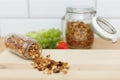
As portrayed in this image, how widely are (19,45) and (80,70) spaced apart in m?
0.21

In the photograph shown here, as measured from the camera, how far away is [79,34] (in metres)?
0.81

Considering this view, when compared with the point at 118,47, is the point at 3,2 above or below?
above

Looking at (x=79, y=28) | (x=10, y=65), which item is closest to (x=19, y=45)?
(x=10, y=65)

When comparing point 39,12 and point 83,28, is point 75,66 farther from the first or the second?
point 39,12

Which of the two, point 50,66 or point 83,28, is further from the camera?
point 83,28

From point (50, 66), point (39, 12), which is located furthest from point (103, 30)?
point (39, 12)

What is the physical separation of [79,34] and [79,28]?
0.07ft

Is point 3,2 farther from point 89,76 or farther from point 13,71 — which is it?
point 89,76

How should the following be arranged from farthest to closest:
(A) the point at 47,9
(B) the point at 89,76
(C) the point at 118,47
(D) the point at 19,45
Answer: (A) the point at 47,9
(C) the point at 118,47
(D) the point at 19,45
(B) the point at 89,76

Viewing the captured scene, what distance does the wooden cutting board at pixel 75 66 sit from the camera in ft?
2.13

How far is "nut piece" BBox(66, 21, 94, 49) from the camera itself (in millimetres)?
811

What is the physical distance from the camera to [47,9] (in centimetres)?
100

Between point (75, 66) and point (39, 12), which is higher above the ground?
point (39, 12)

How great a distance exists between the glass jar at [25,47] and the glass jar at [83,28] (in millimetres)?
133
